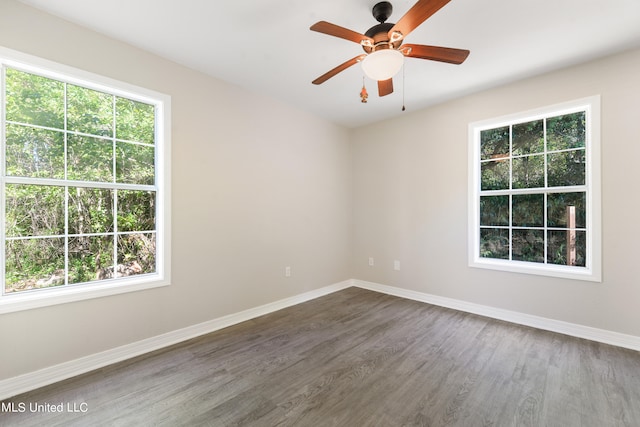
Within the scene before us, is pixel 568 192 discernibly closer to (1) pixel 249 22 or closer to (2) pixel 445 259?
(2) pixel 445 259

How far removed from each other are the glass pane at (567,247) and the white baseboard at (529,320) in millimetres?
621

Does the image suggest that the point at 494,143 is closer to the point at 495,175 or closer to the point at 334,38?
the point at 495,175

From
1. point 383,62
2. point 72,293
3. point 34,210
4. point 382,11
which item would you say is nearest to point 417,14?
point 383,62

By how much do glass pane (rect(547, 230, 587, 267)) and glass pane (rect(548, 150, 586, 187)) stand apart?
0.52 meters

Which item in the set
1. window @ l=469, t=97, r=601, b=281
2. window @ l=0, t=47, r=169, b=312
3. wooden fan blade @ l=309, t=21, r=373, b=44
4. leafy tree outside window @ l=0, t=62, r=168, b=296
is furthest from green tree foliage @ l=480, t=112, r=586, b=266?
leafy tree outside window @ l=0, t=62, r=168, b=296

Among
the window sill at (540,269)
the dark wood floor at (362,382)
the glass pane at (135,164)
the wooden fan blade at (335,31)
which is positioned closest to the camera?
the wooden fan blade at (335,31)

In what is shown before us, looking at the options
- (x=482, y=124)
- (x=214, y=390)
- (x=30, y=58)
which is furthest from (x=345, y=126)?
(x=214, y=390)

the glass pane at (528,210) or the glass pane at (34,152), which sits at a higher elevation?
the glass pane at (34,152)

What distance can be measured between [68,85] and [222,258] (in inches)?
76.3

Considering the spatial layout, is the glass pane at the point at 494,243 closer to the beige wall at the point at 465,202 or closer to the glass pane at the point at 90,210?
the beige wall at the point at 465,202

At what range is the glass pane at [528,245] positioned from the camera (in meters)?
2.96

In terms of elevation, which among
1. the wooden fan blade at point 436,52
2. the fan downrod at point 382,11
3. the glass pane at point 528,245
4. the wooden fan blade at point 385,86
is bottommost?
the glass pane at point 528,245

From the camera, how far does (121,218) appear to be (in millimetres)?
2359

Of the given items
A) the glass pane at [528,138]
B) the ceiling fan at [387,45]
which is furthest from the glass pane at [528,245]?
the ceiling fan at [387,45]
